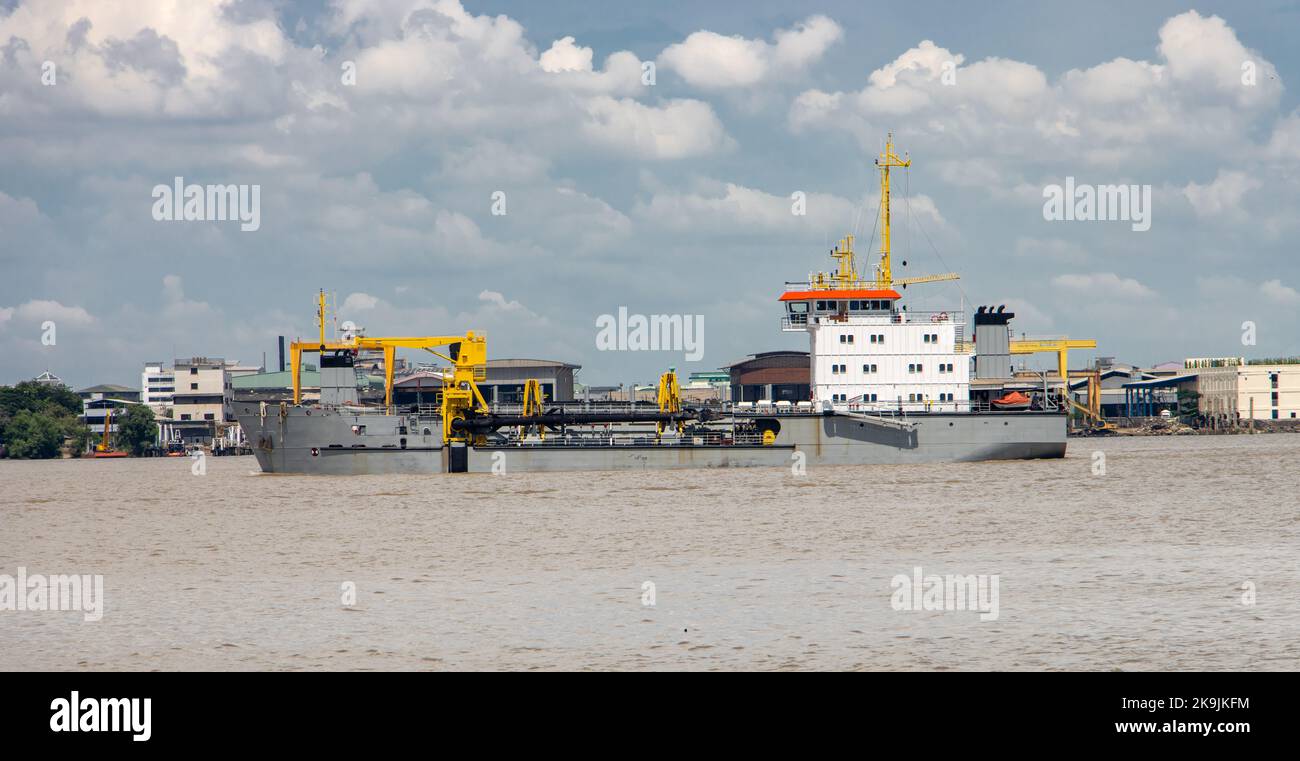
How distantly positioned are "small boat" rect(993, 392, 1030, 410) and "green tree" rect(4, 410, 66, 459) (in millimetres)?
118679

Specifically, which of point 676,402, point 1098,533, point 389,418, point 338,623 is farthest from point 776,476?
point 338,623

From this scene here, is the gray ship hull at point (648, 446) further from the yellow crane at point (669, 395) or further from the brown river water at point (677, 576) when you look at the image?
the brown river water at point (677, 576)

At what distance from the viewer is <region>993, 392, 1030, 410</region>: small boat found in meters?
60.7

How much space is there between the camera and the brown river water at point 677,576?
17047mm

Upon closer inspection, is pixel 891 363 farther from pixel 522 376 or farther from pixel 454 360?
pixel 522 376

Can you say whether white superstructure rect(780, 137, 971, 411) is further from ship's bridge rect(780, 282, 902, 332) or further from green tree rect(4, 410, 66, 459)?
green tree rect(4, 410, 66, 459)

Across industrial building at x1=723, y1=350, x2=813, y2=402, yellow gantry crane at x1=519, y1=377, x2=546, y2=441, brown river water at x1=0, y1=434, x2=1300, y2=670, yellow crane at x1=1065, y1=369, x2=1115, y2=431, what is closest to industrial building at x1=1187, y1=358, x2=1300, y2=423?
yellow crane at x1=1065, y1=369, x2=1115, y2=431

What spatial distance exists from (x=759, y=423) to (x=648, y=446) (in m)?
5.27

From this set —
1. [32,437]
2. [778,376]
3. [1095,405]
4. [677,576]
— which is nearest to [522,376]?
[778,376]

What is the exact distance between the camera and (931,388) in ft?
200

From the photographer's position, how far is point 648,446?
196 feet

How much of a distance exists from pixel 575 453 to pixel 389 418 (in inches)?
346

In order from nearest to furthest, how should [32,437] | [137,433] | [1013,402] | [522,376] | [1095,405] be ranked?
[1013,402] < [522,376] < [32,437] < [137,433] < [1095,405]
